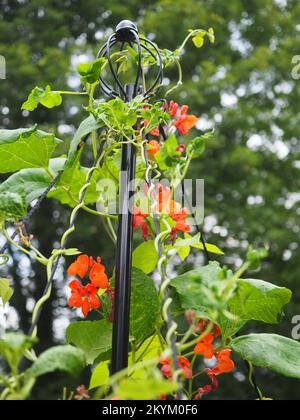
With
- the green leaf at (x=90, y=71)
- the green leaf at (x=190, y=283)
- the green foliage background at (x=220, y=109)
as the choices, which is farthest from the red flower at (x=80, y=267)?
the green foliage background at (x=220, y=109)

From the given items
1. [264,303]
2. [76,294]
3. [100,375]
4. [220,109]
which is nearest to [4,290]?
[76,294]

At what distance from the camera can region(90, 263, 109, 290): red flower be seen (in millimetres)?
644

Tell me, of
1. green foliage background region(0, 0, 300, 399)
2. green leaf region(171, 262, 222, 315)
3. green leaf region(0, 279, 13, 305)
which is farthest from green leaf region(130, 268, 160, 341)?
green foliage background region(0, 0, 300, 399)

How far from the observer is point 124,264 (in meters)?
0.60

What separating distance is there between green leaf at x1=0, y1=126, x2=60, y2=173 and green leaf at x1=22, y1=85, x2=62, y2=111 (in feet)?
0.11

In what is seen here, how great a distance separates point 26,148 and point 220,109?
4148mm

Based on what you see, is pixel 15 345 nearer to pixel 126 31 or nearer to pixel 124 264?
pixel 124 264

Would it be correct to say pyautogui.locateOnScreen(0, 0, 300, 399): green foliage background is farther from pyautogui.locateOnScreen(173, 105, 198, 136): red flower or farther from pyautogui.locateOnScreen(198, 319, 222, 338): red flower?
pyautogui.locateOnScreen(198, 319, 222, 338): red flower

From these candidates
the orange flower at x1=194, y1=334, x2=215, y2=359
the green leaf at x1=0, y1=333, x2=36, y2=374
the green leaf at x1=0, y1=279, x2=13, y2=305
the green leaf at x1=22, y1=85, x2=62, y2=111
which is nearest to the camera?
the green leaf at x1=0, y1=333, x2=36, y2=374

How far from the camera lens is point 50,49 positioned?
438 cm

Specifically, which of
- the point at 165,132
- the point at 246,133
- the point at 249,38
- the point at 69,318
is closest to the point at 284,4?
the point at 249,38

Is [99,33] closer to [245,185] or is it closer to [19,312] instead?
[245,185]

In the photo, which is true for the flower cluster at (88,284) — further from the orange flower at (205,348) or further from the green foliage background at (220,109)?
the green foliage background at (220,109)
